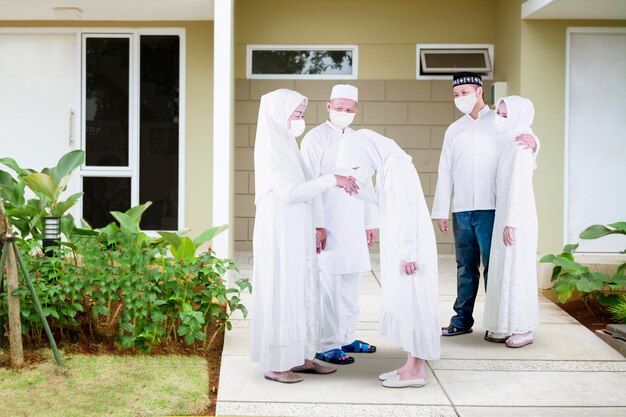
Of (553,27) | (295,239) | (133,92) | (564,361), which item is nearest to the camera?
(295,239)

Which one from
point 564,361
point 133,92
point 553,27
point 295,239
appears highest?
point 553,27

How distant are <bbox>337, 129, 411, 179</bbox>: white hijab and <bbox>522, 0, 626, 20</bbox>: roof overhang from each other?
12.0ft

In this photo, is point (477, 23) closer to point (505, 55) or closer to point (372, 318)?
point (505, 55)

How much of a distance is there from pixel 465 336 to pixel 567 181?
3.02 meters

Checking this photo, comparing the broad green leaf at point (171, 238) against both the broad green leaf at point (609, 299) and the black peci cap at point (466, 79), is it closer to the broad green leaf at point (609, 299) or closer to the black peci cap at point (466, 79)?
the black peci cap at point (466, 79)

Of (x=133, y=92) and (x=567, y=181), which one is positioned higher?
(x=133, y=92)

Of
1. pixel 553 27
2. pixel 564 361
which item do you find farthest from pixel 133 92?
pixel 564 361

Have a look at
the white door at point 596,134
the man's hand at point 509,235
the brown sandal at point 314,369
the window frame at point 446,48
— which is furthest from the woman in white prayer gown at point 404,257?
the window frame at point 446,48

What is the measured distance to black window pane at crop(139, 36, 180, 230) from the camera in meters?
9.65

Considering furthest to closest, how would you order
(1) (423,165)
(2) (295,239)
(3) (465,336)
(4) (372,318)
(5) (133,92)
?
(1) (423,165) < (5) (133,92) < (4) (372,318) < (3) (465,336) < (2) (295,239)

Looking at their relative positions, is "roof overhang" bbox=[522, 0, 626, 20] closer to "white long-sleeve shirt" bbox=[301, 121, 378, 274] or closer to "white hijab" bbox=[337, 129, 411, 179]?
"white long-sleeve shirt" bbox=[301, 121, 378, 274]

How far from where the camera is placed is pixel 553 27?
354 inches

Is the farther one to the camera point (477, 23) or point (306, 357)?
point (477, 23)

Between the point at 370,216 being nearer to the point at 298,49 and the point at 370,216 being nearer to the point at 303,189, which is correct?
the point at 303,189
